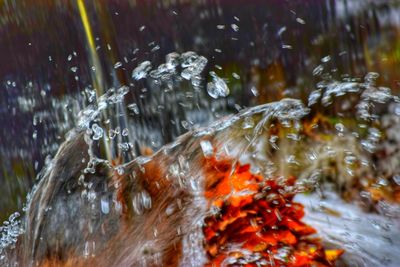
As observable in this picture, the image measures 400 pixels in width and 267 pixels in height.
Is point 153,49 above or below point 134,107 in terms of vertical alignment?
above

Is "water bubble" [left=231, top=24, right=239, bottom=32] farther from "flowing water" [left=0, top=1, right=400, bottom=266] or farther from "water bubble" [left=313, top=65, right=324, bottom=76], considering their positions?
"water bubble" [left=313, top=65, right=324, bottom=76]

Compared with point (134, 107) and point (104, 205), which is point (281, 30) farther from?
point (104, 205)

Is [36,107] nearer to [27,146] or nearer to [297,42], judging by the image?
[27,146]

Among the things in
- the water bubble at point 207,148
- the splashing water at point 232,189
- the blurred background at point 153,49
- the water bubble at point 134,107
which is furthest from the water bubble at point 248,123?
the water bubble at point 134,107

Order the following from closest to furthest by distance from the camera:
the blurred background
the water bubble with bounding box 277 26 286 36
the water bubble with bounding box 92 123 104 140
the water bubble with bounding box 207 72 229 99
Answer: the blurred background
the water bubble with bounding box 277 26 286 36
the water bubble with bounding box 207 72 229 99
the water bubble with bounding box 92 123 104 140

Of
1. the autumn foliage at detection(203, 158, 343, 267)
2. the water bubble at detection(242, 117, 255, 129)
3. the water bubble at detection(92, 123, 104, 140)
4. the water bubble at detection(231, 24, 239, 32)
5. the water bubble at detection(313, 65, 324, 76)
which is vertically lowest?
the autumn foliage at detection(203, 158, 343, 267)

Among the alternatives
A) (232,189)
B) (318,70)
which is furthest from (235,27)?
(232,189)

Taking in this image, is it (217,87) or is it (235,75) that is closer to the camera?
(235,75)

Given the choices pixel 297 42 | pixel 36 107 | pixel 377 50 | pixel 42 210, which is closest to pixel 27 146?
pixel 36 107

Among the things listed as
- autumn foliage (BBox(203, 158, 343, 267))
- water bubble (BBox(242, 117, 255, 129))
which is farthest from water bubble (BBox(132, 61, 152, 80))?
autumn foliage (BBox(203, 158, 343, 267))
